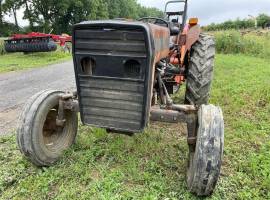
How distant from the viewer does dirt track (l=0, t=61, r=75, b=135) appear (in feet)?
18.3

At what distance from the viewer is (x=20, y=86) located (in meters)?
8.33

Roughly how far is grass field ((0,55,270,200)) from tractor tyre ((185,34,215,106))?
52 cm

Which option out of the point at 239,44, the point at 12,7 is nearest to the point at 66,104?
the point at 239,44

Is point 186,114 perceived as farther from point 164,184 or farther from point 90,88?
point 90,88

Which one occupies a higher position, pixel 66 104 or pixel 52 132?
pixel 66 104

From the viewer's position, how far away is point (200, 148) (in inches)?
118

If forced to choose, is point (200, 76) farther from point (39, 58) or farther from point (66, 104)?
point (39, 58)

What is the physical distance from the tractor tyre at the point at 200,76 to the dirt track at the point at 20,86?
8.44 ft

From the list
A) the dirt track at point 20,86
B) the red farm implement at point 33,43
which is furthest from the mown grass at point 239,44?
the dirt track at point 20,86

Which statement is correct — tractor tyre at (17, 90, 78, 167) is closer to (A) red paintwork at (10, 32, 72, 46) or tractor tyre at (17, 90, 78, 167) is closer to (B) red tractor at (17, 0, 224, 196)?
(B) red tractor at (17, 0, 224, 196)

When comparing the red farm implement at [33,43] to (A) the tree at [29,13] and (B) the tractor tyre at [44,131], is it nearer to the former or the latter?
(B) the tractor tyre at [44,131]

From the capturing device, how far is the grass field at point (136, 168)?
10.5ft

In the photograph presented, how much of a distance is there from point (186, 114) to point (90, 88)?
3.19 ft

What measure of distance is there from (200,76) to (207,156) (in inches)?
69.9
